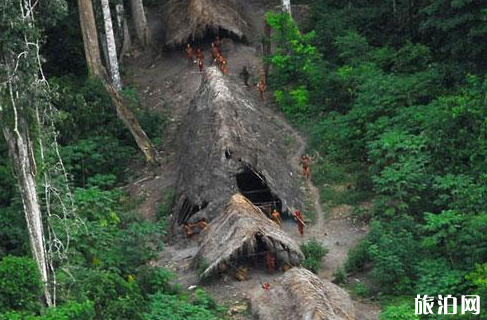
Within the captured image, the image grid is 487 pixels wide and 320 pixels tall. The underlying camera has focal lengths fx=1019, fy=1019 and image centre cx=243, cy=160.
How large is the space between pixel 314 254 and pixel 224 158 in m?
3.21

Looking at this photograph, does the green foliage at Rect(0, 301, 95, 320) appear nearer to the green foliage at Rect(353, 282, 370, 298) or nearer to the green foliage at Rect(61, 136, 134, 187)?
the green foliage at Rect(353, 282, 370, 298)

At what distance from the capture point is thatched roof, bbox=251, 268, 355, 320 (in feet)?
51.9

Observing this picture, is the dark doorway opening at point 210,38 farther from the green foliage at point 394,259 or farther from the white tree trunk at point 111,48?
the green foliage at point 394,259

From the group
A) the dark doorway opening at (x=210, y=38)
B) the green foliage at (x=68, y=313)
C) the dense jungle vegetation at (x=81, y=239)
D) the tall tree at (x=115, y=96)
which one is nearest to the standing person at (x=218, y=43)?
the dark doorway opening at (x=210, y=38)

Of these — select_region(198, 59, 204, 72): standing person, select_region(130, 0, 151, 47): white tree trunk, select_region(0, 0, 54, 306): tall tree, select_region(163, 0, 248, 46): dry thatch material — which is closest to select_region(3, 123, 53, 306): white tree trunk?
select_region(0, 0, 54, 306): tall tree

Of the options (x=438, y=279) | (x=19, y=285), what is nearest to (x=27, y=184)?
(x=19, y=285)

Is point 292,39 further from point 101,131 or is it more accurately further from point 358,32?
point 101,131

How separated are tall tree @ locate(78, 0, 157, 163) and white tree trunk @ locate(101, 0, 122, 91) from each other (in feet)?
2.65

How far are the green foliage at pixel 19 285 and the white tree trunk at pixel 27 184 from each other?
3.56 ft

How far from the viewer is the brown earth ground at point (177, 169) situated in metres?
18.8

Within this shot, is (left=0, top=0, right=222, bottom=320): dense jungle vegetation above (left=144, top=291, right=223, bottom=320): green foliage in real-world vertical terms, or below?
above

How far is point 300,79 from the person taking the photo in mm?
28141

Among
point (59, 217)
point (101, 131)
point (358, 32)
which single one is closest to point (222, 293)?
point (59, 217)

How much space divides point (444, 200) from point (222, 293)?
15.5ft
